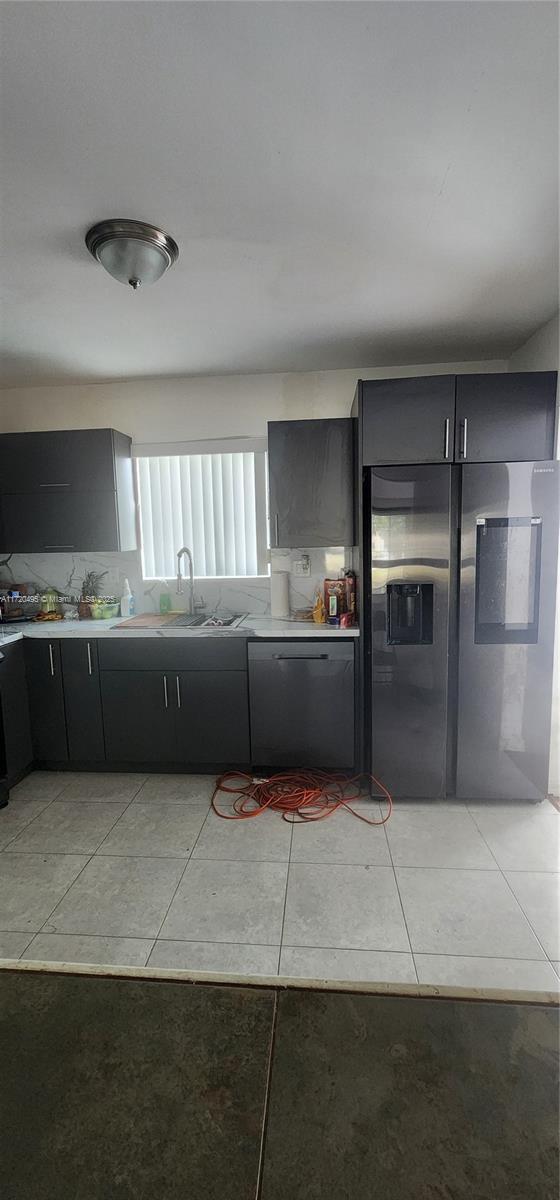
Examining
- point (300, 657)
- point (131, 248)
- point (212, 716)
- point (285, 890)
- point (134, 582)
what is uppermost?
point (131, 248)

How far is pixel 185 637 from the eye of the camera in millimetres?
3018

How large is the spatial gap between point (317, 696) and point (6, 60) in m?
2.65

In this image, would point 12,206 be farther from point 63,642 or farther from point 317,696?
point 317,696

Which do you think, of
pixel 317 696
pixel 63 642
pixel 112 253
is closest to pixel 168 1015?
pixel 112 253

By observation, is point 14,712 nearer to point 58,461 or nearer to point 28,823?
point 28,823

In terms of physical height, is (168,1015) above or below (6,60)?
below

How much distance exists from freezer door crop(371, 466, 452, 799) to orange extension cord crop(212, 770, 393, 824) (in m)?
0.23

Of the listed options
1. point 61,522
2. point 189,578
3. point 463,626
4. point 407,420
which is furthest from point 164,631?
point 407,420

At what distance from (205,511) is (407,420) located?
154 cm

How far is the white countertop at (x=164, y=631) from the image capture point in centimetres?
293

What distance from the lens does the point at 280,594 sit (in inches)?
133

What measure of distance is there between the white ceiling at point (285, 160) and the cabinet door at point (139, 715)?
75.1 inches

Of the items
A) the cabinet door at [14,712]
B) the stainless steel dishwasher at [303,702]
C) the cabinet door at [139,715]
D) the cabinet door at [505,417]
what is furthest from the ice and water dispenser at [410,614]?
the cabinet door at [14,712]

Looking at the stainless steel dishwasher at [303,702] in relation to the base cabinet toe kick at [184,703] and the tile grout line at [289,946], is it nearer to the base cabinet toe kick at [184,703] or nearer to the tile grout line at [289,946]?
the base cabinet toe kick at [184,703]
